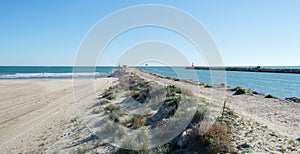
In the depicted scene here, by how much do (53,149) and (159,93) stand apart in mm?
7446

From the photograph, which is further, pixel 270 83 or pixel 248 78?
pixel 248 78

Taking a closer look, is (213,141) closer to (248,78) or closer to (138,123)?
(138,123)

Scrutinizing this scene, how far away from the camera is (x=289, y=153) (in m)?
5.93

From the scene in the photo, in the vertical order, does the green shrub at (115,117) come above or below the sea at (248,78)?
above

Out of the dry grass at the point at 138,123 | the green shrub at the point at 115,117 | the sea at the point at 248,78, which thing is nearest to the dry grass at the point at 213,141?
the dry grass at the point at 138,123

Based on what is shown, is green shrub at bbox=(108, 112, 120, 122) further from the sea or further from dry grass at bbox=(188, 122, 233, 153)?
the sea

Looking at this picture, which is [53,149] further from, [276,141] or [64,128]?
[276,141]

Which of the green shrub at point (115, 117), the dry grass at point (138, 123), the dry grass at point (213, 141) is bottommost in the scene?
the green shrub at point (115, 117)

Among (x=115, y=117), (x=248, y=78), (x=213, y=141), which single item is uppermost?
(x=213, y=141)

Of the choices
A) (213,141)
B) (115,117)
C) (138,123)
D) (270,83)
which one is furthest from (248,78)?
(213,141)

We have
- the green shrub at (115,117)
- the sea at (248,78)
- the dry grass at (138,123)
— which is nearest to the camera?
the dry grass at (138,123)

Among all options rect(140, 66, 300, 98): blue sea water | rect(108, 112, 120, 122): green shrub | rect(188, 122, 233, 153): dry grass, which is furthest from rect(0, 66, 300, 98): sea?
rect(188, 122, 233, 153): dry grass

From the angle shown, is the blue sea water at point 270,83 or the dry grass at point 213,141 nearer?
the dry grass at point 213,141

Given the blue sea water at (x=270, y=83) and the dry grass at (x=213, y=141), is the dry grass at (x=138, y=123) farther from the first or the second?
the blue sea water at (x=270, y=83)
